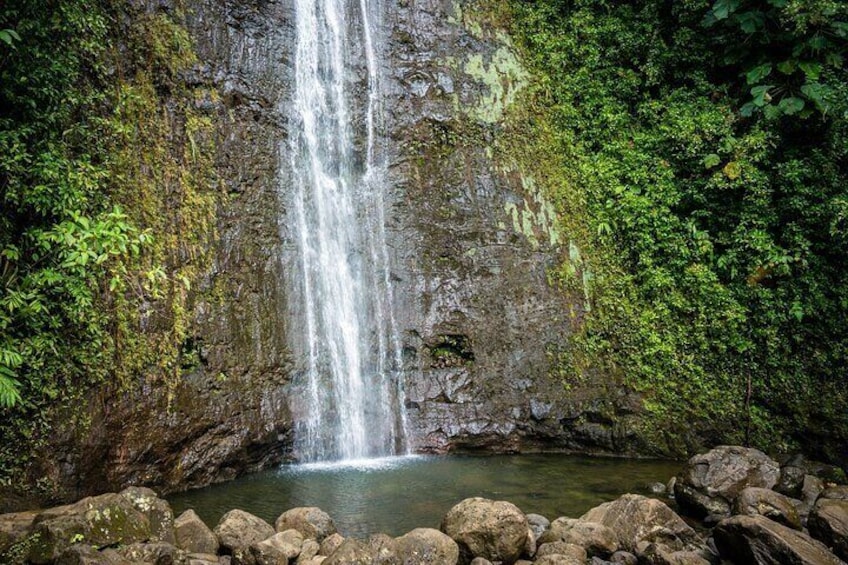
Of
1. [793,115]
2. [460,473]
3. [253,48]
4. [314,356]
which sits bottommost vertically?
[460,473]

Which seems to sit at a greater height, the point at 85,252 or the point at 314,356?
the point at 85,252

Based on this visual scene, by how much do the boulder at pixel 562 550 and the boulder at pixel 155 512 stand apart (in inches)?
119

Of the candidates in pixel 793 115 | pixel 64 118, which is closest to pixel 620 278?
pixel 793 115

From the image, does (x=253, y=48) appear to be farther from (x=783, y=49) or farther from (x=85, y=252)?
(x=783, y=49)

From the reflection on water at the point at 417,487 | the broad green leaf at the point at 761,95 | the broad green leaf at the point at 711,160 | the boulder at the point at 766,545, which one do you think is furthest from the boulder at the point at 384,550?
the broad green leaf at the point at 761,95

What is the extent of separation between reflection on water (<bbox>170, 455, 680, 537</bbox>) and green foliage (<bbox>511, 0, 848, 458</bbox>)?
5.36 feet

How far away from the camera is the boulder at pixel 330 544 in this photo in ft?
14.7

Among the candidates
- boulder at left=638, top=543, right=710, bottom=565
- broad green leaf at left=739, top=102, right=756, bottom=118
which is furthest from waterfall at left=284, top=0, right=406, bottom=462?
broad green leaf at left=739, top=102, right=756, bottom=118

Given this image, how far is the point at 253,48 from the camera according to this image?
9180 millimetres

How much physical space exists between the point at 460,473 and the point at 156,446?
3.84 m

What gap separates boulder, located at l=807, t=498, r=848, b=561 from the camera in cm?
448

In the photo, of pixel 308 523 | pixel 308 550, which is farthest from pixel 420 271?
pixel 308 550

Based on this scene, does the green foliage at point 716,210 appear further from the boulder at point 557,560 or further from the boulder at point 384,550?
the boulder at point 384,550

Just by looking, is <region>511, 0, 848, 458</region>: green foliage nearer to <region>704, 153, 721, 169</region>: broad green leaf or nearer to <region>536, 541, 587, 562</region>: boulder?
<region>704, 153, 721, 169</region>: broad green leaf
